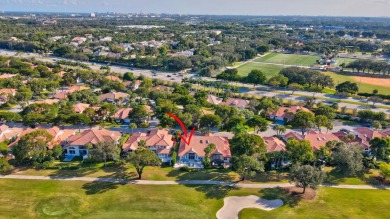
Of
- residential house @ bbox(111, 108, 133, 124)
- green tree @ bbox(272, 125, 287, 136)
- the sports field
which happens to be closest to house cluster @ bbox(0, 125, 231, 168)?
residential house @ bbox(111, 108, 133, 124)

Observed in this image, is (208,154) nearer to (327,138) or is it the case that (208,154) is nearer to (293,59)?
(327,138)

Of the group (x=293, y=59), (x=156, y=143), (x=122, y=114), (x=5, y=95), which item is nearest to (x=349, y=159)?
(x=156, y=143)

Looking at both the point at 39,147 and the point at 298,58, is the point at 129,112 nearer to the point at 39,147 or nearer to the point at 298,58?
the point at 39,147

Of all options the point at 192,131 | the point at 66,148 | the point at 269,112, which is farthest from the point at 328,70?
the point at 66,148

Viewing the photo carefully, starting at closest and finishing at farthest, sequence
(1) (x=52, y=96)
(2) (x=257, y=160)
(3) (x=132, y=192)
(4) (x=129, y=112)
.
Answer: (3) (x=132, y=192), (2) (x=257, y=160), (4) (x=129, y=112), (1) (x=52, y=96)

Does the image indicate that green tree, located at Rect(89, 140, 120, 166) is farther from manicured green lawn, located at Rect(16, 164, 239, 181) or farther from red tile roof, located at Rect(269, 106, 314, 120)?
red tile roof, located at Rect(269, 106, 314, 120)

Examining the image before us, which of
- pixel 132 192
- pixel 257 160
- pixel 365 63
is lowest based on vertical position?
pixel 132 192
